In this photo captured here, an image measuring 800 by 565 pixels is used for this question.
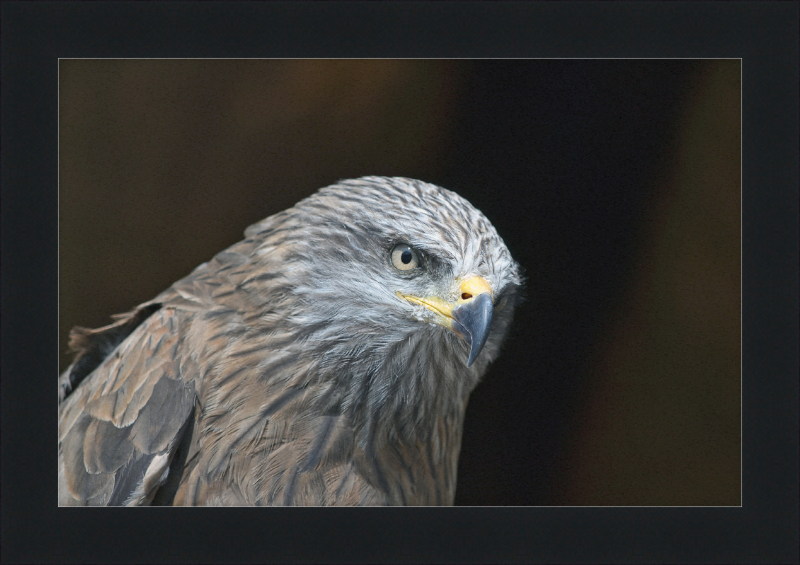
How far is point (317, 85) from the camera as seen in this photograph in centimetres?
193

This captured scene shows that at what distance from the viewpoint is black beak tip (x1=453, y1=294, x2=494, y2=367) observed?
4.37ft

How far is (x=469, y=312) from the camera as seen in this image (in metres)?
1.37

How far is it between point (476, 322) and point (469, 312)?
30 mm

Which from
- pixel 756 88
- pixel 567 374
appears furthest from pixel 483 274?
pixel 756 88

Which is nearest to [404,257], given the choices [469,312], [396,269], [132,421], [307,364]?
[396,269]

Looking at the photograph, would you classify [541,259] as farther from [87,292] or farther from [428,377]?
[87,292]

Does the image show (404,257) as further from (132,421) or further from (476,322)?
(132,421)

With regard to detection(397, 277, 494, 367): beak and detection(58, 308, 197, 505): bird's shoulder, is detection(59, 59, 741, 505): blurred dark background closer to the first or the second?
detection(58, 308, 197, 505): bird's shoulder

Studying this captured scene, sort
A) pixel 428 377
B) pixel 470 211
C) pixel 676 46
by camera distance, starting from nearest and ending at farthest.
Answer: pixel 470 211 < pixel 428 377 < pixel 676 46

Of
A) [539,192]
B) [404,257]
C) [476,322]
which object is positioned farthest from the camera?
[539,192]

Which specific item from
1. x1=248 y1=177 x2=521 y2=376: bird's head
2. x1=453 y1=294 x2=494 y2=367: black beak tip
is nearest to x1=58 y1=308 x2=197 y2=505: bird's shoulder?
x1=248 y1=177 x2=521 y2=376: bird's head

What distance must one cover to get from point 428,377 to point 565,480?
2.74ft

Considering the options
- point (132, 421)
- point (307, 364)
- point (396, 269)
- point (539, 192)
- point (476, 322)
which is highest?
point (539, 192)

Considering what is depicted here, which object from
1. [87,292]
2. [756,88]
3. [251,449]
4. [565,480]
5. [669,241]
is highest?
[756,88]
